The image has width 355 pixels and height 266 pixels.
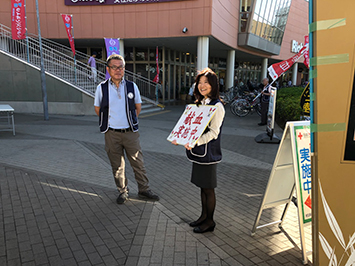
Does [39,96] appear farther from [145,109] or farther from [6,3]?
[6,3]

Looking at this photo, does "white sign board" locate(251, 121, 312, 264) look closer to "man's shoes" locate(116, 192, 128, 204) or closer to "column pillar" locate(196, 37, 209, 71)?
"man's shoes" locate(116, 192, 128, 204)

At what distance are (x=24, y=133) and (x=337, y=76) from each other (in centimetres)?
922

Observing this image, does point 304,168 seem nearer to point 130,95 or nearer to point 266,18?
point 130,95

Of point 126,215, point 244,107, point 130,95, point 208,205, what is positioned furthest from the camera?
point 244,107

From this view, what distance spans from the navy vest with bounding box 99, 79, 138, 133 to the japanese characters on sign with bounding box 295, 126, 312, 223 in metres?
2.07

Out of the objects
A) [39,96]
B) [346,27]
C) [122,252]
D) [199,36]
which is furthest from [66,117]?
[346,27]

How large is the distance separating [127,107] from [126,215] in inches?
56.3

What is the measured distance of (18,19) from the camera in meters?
12.1

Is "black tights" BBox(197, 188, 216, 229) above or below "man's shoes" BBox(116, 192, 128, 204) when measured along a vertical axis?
above

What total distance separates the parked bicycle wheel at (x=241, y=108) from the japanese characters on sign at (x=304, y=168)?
10.6 metres

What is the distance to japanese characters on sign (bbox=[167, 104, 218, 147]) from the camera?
2811mm

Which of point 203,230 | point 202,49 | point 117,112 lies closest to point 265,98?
point 202,49

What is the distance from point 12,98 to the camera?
1350cm

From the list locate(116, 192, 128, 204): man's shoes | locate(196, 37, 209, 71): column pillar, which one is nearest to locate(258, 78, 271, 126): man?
locate(196, 37, 209, 71): column pillar
